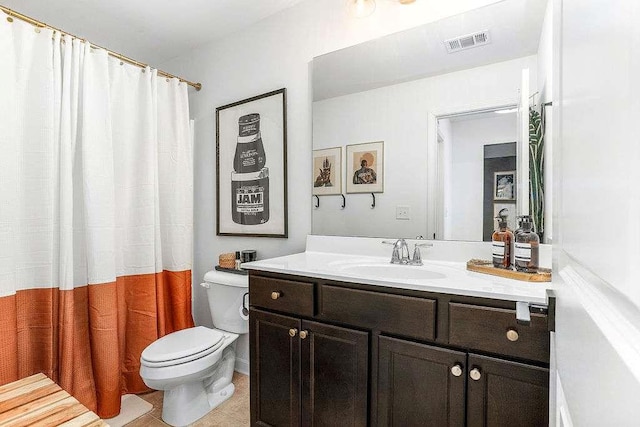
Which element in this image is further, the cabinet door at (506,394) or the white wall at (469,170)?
the white wall at (469,170)

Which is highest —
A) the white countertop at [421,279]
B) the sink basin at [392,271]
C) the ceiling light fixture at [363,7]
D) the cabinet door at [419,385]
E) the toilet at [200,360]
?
the ceiling light fixture at [363,7]

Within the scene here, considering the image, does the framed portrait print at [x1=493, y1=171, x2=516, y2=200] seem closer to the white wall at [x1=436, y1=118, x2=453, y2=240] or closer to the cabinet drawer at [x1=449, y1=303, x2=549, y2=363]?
the white wall at [x1=436, y1=118, x2=453, y2=240]

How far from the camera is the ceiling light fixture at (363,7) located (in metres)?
1.68

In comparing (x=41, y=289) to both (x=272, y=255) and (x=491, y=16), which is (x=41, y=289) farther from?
(x=491, y=16)

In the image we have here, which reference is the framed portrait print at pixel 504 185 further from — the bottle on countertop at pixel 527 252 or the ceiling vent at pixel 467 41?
the ceiling vent at pixel 467 41

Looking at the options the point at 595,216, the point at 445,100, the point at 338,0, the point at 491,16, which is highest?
the point at 338,0

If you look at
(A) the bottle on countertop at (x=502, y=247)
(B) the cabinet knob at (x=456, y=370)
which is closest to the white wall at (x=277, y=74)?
(A) the bottle on countertop at (x=502, y=247)

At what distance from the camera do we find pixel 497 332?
3.26ft

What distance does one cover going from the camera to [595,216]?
0.31 metres

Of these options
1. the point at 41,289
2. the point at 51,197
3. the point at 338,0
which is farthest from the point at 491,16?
the point at 41,289

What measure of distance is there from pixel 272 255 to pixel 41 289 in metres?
1.26

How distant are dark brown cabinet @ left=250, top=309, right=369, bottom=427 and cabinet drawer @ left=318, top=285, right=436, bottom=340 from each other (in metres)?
0.06

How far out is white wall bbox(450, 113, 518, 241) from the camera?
1.48 metres

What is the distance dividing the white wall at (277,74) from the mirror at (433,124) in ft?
0.29
